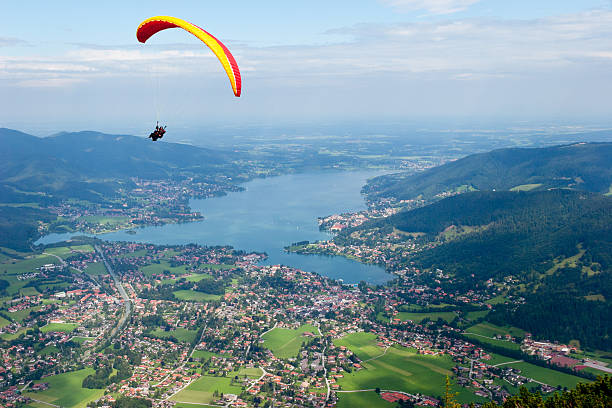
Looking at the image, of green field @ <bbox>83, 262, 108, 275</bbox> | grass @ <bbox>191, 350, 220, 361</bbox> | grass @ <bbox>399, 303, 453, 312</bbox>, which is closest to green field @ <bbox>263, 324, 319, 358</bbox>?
grass @ <bbox>191, 350, 220, 361</bbox>

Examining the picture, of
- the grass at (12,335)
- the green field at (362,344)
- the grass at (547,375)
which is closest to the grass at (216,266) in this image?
the grass at (12,335)

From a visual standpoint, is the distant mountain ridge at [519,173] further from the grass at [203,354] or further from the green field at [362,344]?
the grass at [203,354]

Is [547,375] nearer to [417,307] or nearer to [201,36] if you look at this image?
[417,307]

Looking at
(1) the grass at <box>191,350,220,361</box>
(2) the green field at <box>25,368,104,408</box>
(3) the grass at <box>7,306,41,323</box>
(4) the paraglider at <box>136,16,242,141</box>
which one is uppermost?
→ (4) the paraglider at <box>136,16,242,141</box>

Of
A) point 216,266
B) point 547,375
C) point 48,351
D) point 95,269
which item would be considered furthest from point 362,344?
point 95,269

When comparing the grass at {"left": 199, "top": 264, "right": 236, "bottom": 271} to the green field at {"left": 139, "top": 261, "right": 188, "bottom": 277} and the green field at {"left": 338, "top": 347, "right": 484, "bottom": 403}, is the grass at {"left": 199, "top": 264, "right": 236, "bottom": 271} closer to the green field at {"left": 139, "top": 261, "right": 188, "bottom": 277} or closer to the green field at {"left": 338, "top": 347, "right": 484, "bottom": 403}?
the green field at {"left": 139, "top": 261, "right": 188, "bottom": 277}
